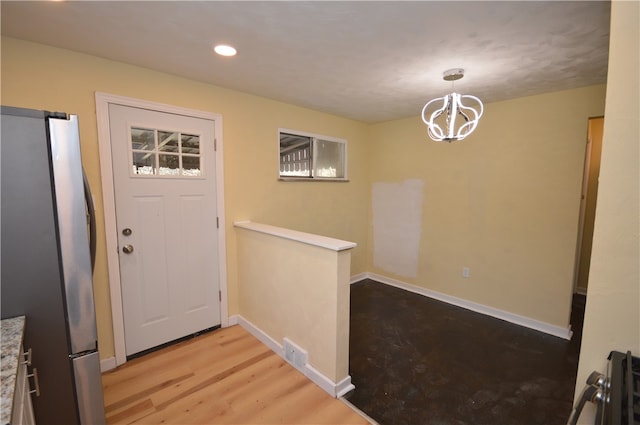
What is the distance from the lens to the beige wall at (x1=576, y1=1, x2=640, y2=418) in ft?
2.85

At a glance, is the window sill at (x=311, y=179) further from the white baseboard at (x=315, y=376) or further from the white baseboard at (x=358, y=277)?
the white baseboard at (x=315, y=376)

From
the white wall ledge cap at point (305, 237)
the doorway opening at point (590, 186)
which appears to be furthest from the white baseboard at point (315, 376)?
the doorway opening at point (590, 186)

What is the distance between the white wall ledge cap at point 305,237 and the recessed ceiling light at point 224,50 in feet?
4.49

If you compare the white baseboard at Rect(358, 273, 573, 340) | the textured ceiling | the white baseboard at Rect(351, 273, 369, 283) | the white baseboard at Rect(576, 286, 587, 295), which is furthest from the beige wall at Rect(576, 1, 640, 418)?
the white baseboard at Rect(576, 286, 587, 295)

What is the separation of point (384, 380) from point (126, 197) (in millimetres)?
2452

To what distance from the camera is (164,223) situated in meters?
2.42

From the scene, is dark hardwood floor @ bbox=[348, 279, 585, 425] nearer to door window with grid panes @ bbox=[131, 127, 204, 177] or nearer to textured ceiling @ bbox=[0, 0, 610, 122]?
door window with grid panes @ bbox=[131, 127, 204, 177]

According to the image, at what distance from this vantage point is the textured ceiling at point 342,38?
1.46m

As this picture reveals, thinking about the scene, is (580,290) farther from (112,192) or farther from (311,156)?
(112,192)

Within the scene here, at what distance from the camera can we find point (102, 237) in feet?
6.99

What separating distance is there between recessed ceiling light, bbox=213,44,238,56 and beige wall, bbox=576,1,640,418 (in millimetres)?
1886

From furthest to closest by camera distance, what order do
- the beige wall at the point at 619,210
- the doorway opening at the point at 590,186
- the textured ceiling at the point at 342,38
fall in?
the doorway opening at the point at 590,186 → the textured ceiling at the point at 342,38 → the beige wall at the point at 619,210

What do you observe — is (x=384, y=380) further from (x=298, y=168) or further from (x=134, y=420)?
(x=298, y=168)

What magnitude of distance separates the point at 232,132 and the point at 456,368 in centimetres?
287
